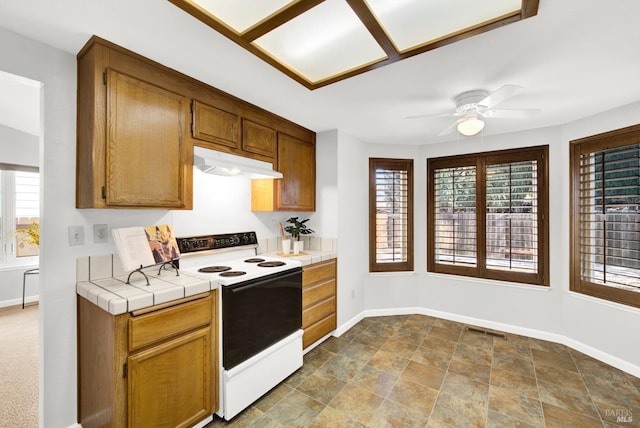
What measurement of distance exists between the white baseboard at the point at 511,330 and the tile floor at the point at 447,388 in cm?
8

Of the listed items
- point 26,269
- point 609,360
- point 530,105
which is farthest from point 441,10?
point 26,269

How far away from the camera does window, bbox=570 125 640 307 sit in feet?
8.04

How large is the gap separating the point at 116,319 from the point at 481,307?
373 centimetres

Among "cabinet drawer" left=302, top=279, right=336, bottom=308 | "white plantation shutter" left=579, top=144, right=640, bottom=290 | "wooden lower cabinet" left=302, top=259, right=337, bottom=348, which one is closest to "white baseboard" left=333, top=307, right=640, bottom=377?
"wooden lower cabinet" left=302, top=259, right=337, bottom=348

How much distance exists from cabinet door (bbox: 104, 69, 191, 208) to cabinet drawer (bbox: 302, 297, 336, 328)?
1.54 meters

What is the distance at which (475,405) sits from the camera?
6.61ft

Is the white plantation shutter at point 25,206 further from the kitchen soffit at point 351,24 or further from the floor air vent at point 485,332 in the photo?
the floor air vent at point 485,332

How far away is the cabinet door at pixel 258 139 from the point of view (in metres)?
2.39

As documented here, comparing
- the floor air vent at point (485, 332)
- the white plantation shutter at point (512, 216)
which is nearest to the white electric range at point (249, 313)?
the floor air vent at point (485, 332)

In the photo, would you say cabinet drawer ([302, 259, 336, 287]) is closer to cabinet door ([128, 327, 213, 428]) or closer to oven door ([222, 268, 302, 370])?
oven door ([222, 268, 302, 370])

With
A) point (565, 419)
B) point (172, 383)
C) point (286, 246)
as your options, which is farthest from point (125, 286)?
point (565, 419)

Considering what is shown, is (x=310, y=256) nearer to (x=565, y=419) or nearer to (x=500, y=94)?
(x=500, y=94)

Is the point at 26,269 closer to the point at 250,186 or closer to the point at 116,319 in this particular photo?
the point at 250,186

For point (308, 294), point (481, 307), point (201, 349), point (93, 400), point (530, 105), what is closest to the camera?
point (93, 400)
